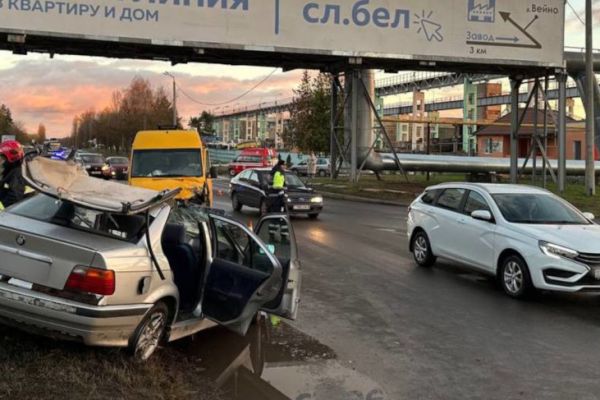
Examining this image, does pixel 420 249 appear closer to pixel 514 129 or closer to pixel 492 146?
pixel 514 129

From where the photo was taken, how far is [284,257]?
6121 millimetres

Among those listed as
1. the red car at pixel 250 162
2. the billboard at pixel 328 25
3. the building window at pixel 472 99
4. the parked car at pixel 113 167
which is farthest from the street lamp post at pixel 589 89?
the building window at pixel 472 99

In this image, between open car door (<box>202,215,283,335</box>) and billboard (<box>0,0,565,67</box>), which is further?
billboard (<box>0,0,565,67</box>)

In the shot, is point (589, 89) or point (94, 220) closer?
point (94, 220)

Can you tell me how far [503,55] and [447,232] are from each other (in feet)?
63.2

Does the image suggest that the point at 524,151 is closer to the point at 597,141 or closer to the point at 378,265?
the point at 597,141

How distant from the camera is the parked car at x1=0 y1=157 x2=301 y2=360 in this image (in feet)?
15.0

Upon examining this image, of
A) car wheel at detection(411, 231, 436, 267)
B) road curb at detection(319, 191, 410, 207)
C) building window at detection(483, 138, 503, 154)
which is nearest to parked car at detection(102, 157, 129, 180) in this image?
road curb at detection(319, 191, 410, 207)

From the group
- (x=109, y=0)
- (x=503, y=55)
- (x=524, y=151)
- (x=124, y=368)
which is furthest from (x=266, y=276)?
(x=524, y=151)

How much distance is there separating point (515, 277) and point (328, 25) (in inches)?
735

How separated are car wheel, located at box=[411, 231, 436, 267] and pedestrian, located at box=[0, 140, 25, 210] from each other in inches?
257

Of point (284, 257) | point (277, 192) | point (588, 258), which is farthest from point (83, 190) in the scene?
point (277, 192)

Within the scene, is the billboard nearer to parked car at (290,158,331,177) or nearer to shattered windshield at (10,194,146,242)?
shattered windshield at (10,194,146,242)

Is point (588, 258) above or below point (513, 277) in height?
above
